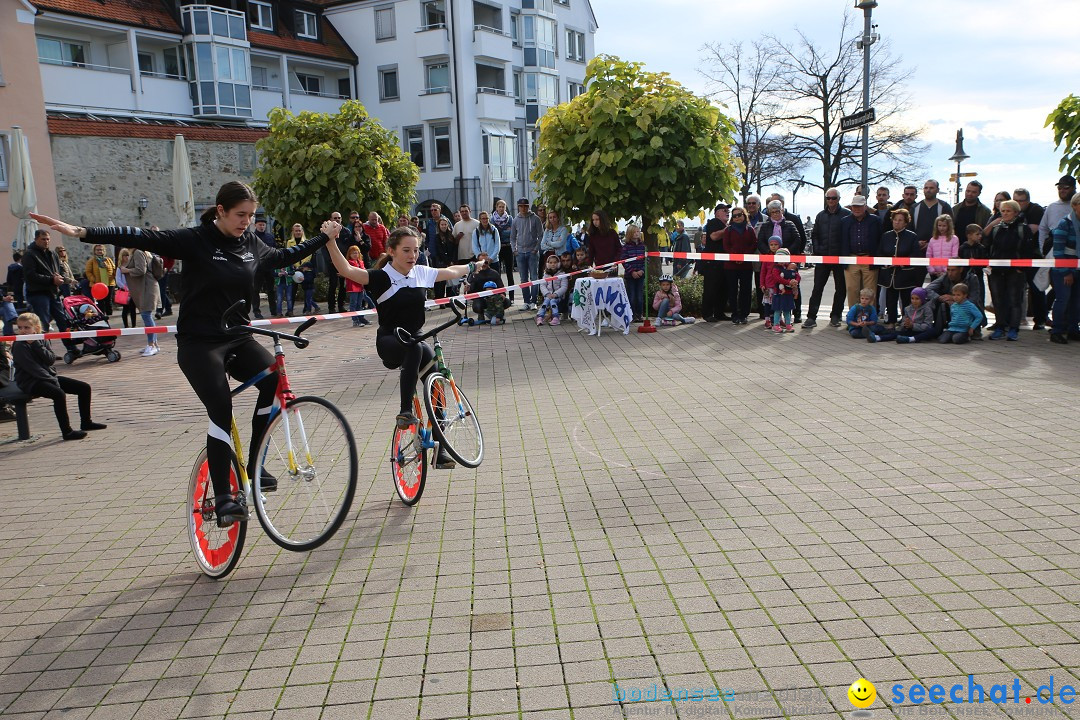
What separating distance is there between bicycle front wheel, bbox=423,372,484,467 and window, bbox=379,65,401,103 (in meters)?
43.0

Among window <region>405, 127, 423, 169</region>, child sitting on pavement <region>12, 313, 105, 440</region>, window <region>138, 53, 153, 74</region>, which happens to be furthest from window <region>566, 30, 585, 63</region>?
child sitting on pavement <region>12, 313, 105, 440</region>

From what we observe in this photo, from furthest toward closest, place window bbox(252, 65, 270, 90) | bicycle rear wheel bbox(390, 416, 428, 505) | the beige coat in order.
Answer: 1. window bbox(252, 65, 270, 90)
2. the beige coat
3. bicycle rear wheel bbox(390, 416, 428, 505)

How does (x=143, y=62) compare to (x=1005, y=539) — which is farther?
(x=143, y=62)

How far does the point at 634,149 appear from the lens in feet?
49.0

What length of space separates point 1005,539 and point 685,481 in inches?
80.6

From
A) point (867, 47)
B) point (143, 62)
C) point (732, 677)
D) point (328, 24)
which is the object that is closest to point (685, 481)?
Result: point (732, 677)

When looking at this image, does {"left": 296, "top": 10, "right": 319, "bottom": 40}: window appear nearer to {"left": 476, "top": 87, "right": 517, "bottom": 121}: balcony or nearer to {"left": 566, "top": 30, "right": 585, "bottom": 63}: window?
{"left": 476, "top": 87, "right": 517, "bottom": 121}: balcony

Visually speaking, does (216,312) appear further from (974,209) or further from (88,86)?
(88,86)

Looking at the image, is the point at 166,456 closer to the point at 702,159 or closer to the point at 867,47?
the point at 702,159

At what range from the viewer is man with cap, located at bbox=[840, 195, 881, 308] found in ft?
45.3

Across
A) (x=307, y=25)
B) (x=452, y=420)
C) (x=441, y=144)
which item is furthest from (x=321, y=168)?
(x=307, y=25)

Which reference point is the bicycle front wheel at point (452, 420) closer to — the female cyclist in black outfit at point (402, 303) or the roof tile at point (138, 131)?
the female cyclist in black outfit at point (402, 303)

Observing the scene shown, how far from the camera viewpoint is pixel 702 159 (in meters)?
15.0

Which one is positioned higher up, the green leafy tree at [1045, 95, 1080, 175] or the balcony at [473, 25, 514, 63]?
the balcony at [473, 25, 514, 63]
